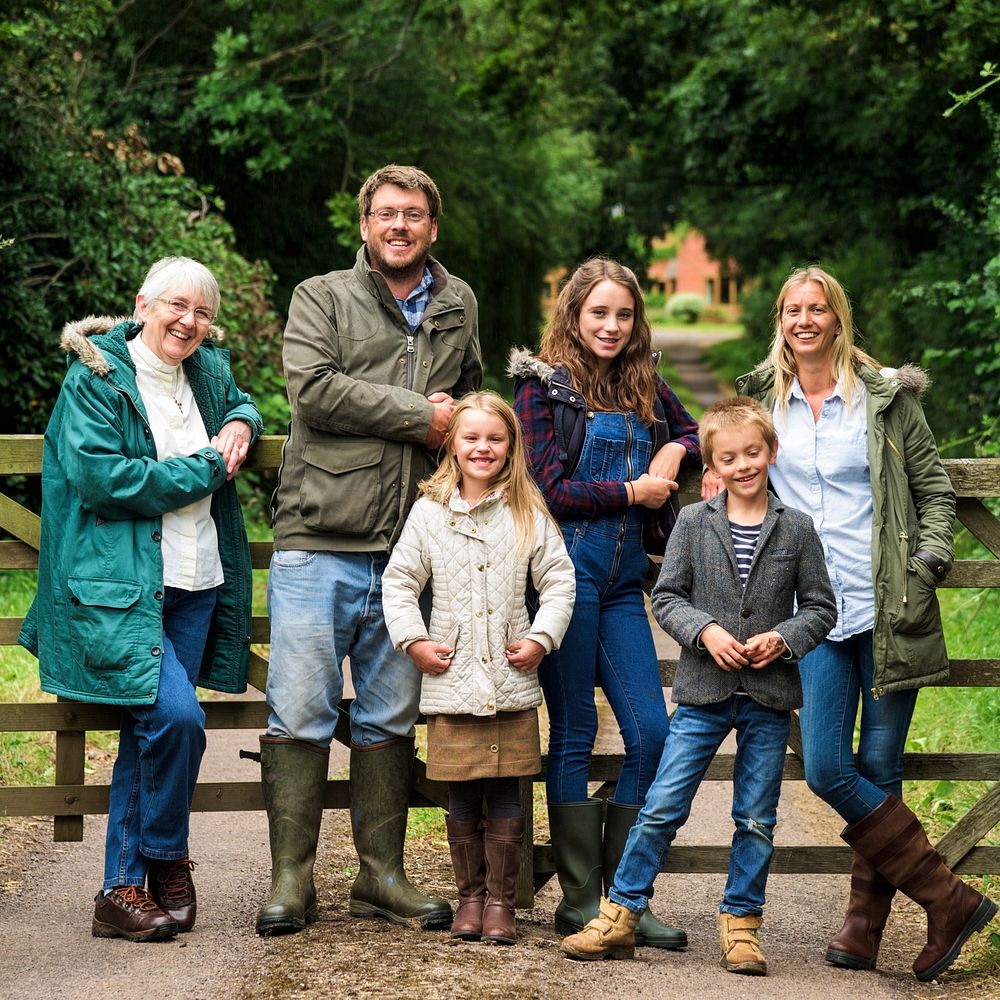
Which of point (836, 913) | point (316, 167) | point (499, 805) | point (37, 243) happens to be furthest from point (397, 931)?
point (316, 167)

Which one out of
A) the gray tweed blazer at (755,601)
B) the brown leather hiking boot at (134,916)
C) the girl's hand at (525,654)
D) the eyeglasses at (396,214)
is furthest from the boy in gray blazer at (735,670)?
the brown leather hiking boot at (134,916)

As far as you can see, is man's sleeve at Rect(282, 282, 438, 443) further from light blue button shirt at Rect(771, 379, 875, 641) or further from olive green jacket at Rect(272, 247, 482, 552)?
light blue button shirt at Rect(771, 379, 875, 641)

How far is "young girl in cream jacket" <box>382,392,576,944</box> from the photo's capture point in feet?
13.8

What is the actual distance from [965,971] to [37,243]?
10103mm

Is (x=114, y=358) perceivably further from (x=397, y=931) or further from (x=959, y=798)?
(x=959, y=798)

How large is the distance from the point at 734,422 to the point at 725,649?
681 millimetres

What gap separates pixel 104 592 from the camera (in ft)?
13.7

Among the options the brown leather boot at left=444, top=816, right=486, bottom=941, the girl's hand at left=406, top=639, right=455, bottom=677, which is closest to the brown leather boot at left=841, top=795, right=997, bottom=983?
the brown leather boot at left=444, top=816, right=486, bottom=941

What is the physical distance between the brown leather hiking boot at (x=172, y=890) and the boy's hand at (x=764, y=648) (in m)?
1.88

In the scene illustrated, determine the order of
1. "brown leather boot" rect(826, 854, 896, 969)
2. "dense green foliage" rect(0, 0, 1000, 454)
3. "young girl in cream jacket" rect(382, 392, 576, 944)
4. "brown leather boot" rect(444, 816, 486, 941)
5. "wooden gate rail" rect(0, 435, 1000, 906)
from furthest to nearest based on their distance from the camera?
"dense green foliage" rect(0, 0, 1000, 454) < "wooden gate rail" rect(0, 435, 1000, 906) < "brown leather boot" rect(826, 854, 896, 969) < "brown leather boot" rect(444, 816, 486, 941) < "young girl in cream jacket" rect(382, 392, 576, 944)

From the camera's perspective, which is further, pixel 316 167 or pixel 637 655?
pixel 316 167

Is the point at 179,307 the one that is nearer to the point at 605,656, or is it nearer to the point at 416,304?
the point at 416,304

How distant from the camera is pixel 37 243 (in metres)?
12.2

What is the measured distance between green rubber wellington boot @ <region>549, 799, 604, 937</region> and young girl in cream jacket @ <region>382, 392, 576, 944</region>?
0.55ft
